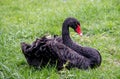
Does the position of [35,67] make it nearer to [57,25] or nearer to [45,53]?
[45,53]

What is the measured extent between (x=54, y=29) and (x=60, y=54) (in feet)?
6.81

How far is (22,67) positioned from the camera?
5.08 metres

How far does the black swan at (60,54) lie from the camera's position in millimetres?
4781

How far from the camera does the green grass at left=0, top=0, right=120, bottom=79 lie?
4.70 meters

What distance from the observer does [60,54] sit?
4.83 m

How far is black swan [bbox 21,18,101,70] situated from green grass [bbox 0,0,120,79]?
0.13 metres

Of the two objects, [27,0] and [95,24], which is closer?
[95,24]

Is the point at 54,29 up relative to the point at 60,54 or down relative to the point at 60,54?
up

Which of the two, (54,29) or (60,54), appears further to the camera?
(54,29)

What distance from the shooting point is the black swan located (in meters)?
4.78

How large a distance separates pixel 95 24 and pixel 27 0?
2991 mm

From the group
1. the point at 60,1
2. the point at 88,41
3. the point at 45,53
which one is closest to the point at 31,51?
the point at 45,53

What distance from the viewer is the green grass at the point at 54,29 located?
15.4 feet

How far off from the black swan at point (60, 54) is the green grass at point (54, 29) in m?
0.13
